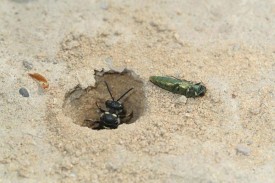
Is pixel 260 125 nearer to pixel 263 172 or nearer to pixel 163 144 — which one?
pixel 263 172

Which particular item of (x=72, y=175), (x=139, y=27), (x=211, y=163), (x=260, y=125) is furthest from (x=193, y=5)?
(x=72, y=175)

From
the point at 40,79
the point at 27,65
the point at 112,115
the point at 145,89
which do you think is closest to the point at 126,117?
the point at 112,115

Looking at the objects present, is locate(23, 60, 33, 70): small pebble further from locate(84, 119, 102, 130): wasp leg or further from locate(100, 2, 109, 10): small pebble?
locate(100, 2, 109, 10): small pebble

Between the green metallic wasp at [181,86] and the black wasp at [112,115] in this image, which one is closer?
the green metallic wasp at [181,86]

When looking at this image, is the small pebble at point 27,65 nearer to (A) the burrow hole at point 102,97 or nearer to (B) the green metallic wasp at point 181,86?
(A) the burrow hole at point 102,97

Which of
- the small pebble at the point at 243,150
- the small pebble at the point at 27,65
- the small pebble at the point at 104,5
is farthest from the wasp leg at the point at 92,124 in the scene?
the small pebble at the point at 243,150

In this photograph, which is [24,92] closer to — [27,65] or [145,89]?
[27,65]
